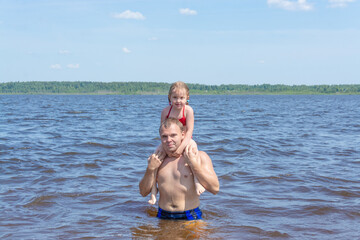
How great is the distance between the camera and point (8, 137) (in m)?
17.3

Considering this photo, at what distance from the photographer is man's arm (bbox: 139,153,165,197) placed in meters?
5.45

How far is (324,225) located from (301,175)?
3764mm

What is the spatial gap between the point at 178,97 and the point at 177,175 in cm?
108

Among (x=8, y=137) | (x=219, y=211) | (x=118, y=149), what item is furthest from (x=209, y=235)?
(x=8, y=137)

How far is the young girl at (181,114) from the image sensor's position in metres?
5.42

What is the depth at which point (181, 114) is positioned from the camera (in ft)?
18.8

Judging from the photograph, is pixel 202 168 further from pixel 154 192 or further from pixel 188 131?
pixel 154 192

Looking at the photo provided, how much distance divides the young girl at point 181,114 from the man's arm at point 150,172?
86mm

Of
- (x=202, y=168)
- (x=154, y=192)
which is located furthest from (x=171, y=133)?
(x=154, y=192)

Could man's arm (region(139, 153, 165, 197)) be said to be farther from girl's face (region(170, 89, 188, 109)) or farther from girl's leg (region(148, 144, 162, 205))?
girl's face (region(170, 89, 188, 109))

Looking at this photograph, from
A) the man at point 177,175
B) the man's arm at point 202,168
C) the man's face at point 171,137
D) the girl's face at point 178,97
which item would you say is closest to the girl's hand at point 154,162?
the man at point 177,175

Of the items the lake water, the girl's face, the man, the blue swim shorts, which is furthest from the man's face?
the lake water

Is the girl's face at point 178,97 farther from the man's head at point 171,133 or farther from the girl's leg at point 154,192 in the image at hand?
the girl's leg at point 154,192

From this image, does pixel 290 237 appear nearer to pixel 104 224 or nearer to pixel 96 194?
pixel 104 224
